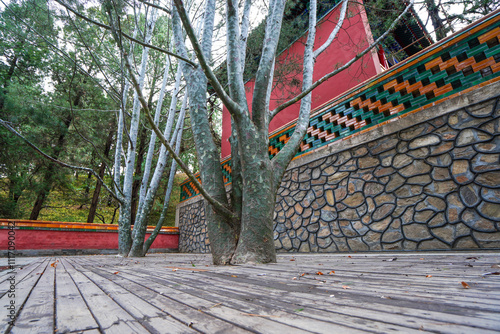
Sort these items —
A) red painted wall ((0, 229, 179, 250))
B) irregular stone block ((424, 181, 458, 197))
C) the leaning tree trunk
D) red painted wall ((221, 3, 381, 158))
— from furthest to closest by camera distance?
red painted wall ((0, 229, 179, 250)), red painted wall ((221, 3, 381, 158)), irregular stone block ((424, 181, 458, 197)), the leaning tree trunk

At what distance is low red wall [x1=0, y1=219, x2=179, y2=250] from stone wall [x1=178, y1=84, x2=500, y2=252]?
5860mm

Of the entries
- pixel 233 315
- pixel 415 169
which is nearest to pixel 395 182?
pixel 415 169

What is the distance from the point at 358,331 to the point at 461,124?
134 inches

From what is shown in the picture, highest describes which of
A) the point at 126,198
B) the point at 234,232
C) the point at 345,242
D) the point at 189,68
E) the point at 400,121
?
the point at 189,68

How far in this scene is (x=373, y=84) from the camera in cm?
378

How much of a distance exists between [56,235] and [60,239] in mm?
148

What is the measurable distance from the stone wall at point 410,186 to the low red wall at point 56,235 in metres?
5.86

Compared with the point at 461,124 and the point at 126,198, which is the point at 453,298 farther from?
the point at 126,198

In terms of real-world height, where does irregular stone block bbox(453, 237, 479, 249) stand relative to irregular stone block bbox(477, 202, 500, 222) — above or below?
below

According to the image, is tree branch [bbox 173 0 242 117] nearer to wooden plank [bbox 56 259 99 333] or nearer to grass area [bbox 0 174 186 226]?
wooden plank [bbox 56 259 99 333]

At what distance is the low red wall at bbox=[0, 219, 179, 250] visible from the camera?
5.87 meters

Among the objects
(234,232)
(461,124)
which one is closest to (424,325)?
(234,232)

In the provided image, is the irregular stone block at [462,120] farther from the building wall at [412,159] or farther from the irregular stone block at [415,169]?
the irregular stone block at [415,169]

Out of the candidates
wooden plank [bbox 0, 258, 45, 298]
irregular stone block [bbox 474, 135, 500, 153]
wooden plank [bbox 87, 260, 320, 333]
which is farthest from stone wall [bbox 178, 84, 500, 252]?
wooden plank [bbox 0, 258, 45, 298]
